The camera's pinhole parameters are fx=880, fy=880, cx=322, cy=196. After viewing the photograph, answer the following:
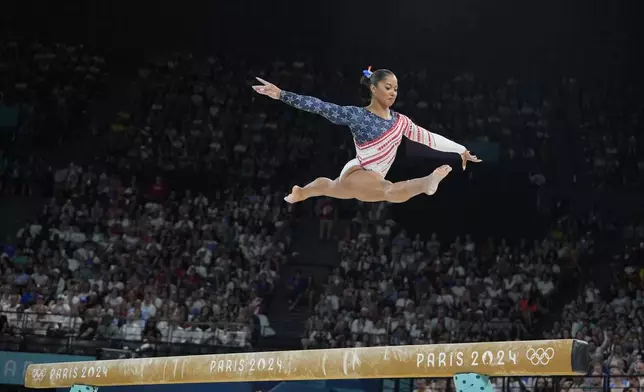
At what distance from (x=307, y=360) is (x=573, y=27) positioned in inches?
613

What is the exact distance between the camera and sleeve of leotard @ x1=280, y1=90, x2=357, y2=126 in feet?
19.7

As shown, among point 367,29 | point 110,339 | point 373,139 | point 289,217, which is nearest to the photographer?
point 373,139

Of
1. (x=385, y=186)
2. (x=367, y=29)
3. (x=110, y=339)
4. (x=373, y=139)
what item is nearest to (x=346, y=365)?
(x=385, y=186)

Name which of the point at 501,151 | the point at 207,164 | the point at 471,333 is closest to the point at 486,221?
the point at 501,151

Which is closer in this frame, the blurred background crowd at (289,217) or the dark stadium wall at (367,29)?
the blurred background crowd at (289,217)

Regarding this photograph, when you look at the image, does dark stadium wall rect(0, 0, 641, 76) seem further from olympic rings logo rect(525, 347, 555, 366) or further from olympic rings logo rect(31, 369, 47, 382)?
olympic rings logo rect(525, 347, 555, 366)

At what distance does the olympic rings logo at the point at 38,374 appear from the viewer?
7.44 meters

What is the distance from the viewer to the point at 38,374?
7492 millimetres

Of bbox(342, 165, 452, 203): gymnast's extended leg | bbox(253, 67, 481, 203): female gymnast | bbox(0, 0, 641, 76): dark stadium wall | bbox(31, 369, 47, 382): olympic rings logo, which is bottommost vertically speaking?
bbox(31, 369, 47, 382): olympic rings logo

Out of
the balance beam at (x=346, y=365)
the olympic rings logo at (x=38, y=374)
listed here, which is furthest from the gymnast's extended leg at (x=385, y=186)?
the olympic rings logo at (x=38, y=374)

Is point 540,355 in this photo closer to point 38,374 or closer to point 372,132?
point 372,132

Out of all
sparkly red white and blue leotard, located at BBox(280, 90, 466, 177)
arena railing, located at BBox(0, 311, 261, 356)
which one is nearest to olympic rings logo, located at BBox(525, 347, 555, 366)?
sparkly red white and blue leotard, located at BBox(280, 90, 466, 177)

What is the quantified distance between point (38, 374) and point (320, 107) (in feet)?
11.5

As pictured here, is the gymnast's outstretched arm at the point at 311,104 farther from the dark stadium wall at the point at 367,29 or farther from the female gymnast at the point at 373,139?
the dark stadium wall at the point at 367,29
